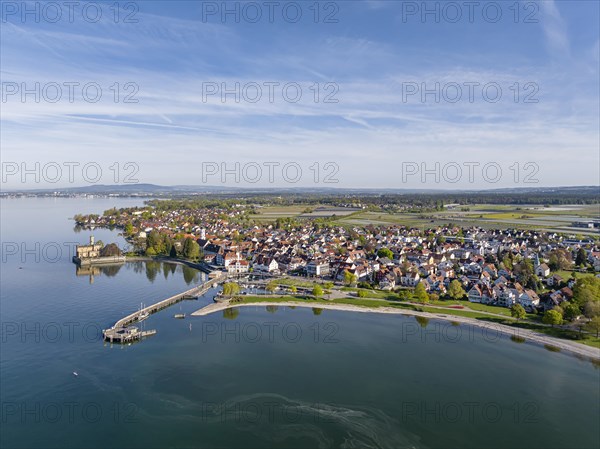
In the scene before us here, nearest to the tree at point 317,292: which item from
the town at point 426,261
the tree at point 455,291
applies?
the town at point 426,261

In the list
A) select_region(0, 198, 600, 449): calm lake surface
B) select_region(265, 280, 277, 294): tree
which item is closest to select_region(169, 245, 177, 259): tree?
select_region(265, 280, 277, 294): tree

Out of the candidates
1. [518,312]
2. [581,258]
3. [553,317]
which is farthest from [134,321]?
[581,258]

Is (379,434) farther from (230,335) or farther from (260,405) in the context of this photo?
(230,335)

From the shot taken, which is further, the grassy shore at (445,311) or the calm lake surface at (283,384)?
the grassy shore at (445,311)

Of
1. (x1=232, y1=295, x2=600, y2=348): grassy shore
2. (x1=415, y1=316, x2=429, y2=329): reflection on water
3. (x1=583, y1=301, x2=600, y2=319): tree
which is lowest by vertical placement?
(x1=415, y1=316, x2=429, y2=329): reflection on water

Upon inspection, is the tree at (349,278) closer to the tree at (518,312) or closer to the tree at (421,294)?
the tree at (421,294)

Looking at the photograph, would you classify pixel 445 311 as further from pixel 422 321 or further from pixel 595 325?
pixel 595 325

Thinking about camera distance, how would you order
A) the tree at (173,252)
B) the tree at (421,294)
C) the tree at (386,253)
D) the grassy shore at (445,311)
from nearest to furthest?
the grassy shore at (445,311) → the tree at (421,294) → the tree at (386,253) → the tree at (173,252)

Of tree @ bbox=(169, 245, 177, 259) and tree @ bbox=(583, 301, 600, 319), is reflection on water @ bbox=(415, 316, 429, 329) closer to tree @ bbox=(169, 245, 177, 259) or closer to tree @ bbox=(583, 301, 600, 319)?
tree @ bbox=(583, 301, 600, 319)
